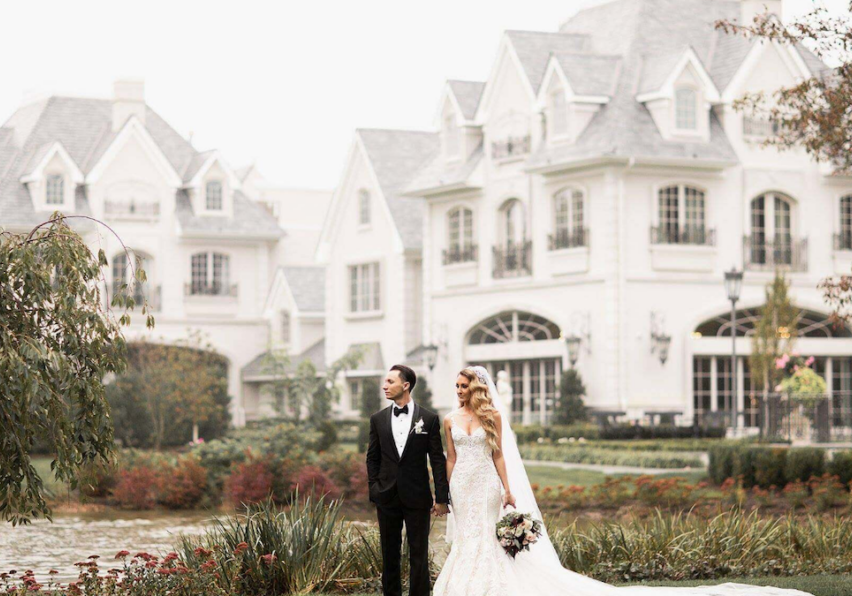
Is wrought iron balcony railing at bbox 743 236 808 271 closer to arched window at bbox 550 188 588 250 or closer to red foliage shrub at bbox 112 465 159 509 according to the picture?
arched window at bbox 550 188 588 250

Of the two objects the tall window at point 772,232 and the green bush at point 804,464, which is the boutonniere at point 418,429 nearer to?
the green bush at point 804,464

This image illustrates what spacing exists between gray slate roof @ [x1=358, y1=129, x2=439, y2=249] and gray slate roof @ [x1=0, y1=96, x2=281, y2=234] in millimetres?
6701

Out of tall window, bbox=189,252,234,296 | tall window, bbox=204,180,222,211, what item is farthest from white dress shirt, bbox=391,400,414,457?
tall window, bbox=204,180,222,211

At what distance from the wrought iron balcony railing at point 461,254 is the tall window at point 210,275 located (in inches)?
489

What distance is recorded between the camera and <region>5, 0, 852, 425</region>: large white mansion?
40688mm

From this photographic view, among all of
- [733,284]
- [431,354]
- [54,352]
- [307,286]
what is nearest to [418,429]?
[54,352]

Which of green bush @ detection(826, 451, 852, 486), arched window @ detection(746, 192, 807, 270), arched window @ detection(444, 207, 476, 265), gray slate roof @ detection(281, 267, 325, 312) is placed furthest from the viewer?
gray slate roof @ detection(281, 267, 325, 312)

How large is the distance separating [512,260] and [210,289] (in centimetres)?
1554

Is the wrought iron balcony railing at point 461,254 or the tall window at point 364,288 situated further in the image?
the tall window at point 364,288

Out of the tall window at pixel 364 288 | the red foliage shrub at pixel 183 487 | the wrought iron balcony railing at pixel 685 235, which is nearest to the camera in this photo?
the red foliage shrub at pixel 183 487

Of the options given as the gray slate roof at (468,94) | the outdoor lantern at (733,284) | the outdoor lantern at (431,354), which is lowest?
the outdoor lantern at (431,354)

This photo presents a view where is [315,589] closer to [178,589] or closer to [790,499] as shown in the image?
[178,589]

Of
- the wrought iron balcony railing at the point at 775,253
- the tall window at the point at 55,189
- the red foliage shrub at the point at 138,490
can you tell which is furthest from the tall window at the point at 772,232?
the tall window at the point at 55,189

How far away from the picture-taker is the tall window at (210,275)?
2156 inches
